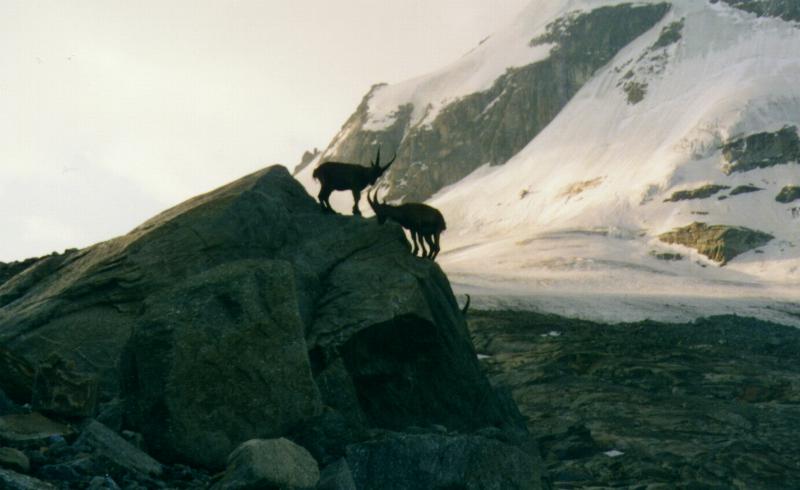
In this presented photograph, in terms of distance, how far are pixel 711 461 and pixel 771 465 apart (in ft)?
4.45

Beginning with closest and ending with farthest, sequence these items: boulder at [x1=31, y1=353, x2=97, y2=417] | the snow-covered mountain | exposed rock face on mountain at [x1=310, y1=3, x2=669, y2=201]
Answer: boulder at [x1=31, y1=353, x2=97, y2=417]
the snow-covered mountain
exposed rock face on mountain at [x1=310, y1=3, x2=669, y2=201]

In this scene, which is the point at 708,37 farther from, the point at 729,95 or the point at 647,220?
the point at 647,220

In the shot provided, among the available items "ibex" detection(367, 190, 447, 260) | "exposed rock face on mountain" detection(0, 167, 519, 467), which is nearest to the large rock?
"exposed rock face on mountain" detection(0, 167, 519, 467)

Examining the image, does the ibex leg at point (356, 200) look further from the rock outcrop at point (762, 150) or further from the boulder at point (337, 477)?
the rock outcrop at point (762, 150)

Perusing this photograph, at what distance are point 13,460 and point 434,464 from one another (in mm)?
4888

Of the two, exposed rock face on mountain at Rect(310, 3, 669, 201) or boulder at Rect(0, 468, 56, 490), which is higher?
exposed rock face on mountain at Rect(310, 3, 669, 201)

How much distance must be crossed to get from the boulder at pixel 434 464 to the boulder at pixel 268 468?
126 centimetres

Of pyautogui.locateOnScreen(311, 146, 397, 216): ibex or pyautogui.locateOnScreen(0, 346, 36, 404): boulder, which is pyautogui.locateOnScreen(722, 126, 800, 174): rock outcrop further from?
pyautogui.locateOnScreen(0, 346, 36, 404): boulder

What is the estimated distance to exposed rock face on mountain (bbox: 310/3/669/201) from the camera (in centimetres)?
16625

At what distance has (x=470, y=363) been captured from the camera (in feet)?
51.7

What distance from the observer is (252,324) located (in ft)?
35.2

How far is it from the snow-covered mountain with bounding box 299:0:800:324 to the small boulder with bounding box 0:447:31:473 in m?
43.1

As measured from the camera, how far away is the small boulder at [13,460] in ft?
25.9

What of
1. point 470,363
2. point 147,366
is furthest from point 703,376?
point 147,366
